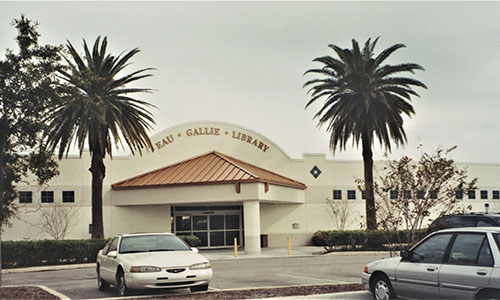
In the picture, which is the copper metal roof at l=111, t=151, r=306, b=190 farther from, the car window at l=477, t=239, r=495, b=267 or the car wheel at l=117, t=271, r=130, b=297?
the car window at l=477, t=239, r=495, b=267

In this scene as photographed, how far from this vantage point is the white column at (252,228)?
33.5 meters

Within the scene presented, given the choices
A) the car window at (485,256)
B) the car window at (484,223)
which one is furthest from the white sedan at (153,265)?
the car window at (484,223)

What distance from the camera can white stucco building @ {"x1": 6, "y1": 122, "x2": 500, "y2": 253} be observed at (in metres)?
34.8

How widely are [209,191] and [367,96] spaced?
33.6 ft

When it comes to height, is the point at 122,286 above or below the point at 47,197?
below

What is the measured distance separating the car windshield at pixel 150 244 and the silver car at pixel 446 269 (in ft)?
17.7

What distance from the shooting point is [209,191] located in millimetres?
34469

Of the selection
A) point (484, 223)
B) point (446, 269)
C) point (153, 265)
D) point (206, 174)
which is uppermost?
point (206, 174)

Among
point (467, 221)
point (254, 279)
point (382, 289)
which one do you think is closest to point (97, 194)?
point (254, 279)

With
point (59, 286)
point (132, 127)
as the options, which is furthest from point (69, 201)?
point (59, 286)

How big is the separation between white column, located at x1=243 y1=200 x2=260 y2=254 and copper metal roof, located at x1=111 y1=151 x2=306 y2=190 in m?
1.48

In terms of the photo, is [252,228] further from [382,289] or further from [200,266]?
[382,289]

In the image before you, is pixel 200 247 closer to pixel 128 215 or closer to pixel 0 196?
pixel 128 215

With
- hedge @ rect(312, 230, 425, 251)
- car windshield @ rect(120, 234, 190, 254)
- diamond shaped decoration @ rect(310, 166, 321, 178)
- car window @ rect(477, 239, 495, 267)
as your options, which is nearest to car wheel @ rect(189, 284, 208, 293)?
car windshield @ rect(120, 234, 190, 254)
